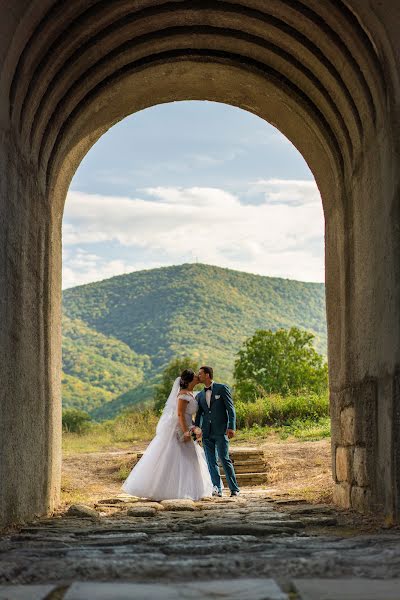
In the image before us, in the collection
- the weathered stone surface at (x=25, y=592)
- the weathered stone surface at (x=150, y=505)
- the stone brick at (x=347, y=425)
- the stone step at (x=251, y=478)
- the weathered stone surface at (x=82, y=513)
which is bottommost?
the stone step at (x=251, y=478)

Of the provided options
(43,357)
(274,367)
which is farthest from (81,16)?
(274,367)

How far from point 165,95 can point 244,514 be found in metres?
4.56

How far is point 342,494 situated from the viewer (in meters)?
8.04

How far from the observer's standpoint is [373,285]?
22.2ft

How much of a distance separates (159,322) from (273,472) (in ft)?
210

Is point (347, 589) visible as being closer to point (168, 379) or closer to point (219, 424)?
point (219, 424)

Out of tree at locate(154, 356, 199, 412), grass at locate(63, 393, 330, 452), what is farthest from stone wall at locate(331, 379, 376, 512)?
tree at locate(154, 356, 199, 412)

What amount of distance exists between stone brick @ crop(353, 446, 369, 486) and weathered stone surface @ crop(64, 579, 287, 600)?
372 cm

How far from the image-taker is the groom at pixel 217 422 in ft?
33.4

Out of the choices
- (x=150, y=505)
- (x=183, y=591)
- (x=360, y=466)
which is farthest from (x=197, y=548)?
(x=150, y=505)

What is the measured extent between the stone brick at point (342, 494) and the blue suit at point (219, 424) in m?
1.94

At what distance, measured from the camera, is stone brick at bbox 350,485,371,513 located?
6930 millimetres

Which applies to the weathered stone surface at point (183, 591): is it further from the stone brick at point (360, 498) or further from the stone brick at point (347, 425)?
the stone brick at point (347, 425)

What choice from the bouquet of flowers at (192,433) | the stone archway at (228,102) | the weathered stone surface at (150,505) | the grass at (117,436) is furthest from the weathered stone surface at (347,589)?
the grass at (117,436)
